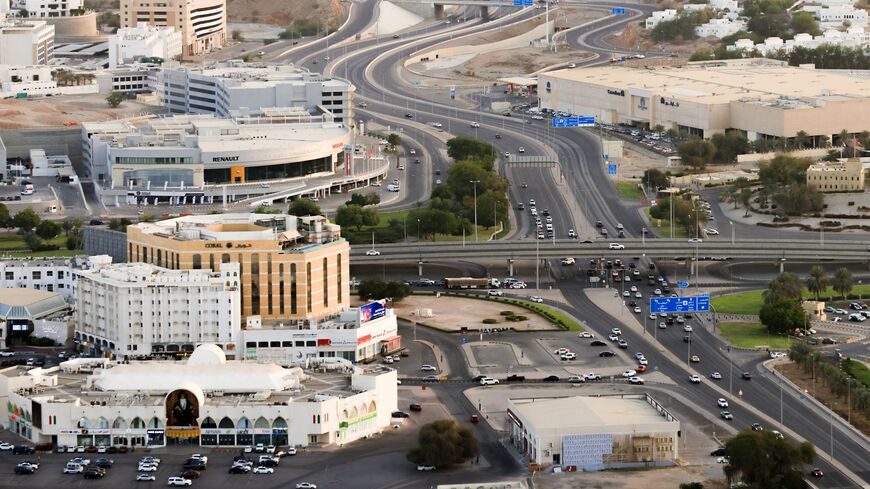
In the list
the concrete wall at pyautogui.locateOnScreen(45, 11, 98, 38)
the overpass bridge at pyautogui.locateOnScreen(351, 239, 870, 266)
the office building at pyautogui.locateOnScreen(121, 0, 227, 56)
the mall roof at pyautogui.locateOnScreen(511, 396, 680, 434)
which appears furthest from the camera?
the concrete wall at pyautogui.locateOnScreen(45, 11, 98, 38)

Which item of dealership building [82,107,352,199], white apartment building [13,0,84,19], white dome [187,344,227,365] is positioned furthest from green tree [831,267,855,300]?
white apartment building [13,0,84,19]

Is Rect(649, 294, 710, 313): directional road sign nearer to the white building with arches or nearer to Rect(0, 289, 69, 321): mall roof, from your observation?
the white building with arches

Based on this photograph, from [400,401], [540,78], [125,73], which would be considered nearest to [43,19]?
[125,73]

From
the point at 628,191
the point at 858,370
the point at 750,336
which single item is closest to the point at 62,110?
the point at 628,191

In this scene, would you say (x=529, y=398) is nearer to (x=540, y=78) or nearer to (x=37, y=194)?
(x=37, y=194)

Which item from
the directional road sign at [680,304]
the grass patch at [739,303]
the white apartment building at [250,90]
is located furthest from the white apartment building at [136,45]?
the directional road sign at [680,304]
